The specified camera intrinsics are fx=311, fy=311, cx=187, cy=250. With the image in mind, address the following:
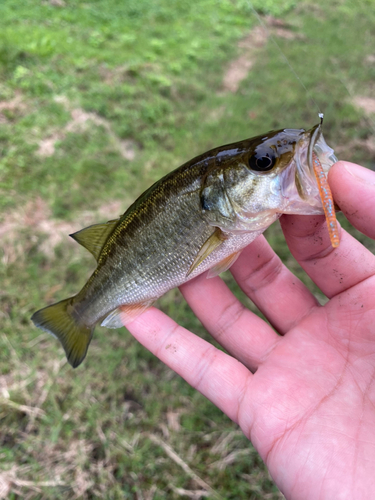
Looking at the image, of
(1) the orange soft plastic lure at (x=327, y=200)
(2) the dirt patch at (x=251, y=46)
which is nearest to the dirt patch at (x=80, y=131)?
(2) the dirt patch at (x=251, y=46)

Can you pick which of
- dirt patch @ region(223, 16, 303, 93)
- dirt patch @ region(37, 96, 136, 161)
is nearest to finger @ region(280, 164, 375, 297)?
dirt patch @ region(37, 96, 136, 161)

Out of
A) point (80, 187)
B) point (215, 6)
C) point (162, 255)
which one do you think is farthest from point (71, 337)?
point (215, 6)

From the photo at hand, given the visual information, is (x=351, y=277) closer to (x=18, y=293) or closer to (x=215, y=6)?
(x=18, y=293)

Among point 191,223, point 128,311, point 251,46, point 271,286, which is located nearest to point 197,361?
point 128,311

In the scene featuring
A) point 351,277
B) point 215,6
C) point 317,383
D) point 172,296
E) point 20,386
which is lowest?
point 20,386

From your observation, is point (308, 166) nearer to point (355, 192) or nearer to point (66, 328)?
point (355, 192)

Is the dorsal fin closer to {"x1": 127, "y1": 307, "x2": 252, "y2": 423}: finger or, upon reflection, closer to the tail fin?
the tail fin
